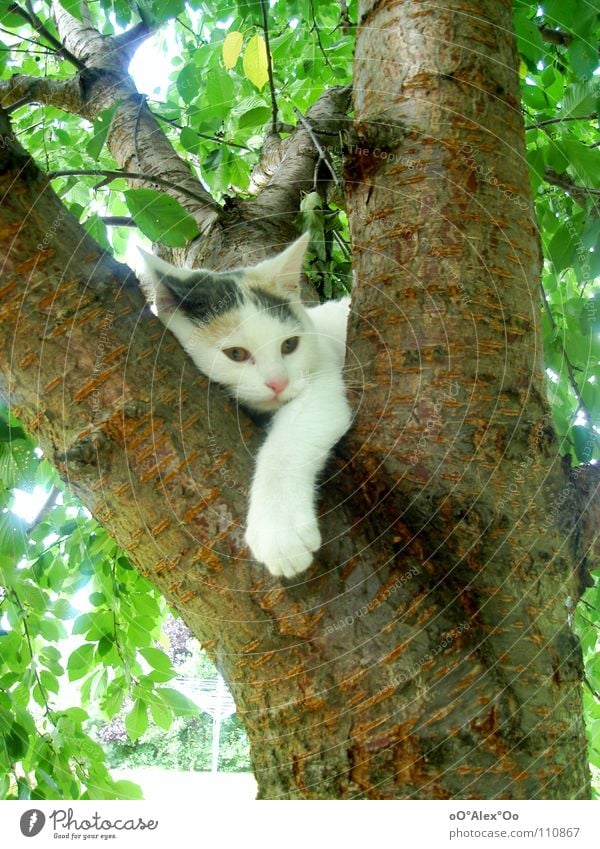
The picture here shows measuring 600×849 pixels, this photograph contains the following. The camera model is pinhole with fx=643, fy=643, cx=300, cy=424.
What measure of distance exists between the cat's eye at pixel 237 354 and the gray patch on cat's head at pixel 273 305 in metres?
0.14

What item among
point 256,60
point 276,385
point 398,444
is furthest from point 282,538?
point 256,60

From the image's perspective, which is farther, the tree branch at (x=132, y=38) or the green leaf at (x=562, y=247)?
the tree branch at (x=132, y=38)

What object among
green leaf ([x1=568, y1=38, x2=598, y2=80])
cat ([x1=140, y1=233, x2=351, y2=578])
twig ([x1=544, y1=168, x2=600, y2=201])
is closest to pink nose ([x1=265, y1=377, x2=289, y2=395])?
cat ([x1=140, y1=233, x2=351, y2=578])

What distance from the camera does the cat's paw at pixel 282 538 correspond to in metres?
0.91

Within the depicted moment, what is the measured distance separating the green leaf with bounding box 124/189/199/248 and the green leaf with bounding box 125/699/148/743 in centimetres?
100

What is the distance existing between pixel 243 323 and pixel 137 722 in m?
0.96

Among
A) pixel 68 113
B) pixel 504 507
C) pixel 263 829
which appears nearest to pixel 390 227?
pixel 504 507

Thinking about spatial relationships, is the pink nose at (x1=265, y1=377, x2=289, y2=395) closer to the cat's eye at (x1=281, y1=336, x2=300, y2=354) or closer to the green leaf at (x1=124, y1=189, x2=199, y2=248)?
the cat's eye at (x1=281, y1=336, x2=300, y2=354)

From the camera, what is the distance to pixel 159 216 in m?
1.19

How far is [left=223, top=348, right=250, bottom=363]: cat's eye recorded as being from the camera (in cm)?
157

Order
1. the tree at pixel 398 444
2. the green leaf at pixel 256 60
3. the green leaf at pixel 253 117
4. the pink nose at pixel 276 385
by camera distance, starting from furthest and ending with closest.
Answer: the green leaf at pixel 253 117 < the green leaf at pixel 256 60 < the pink nose at pixel 276 385 < the tree at pixel 398 444

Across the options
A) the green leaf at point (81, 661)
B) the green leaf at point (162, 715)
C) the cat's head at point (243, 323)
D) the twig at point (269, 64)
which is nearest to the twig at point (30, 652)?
the green leaf at point (81, 661)

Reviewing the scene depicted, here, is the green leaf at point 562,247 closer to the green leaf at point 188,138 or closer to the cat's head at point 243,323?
the cat's head at point 243,323

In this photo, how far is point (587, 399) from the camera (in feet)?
4.97
